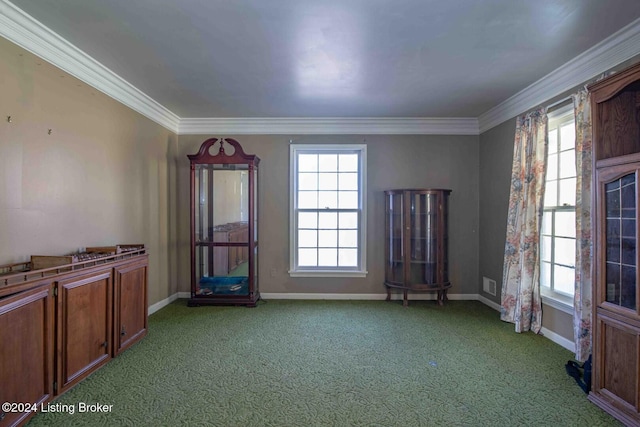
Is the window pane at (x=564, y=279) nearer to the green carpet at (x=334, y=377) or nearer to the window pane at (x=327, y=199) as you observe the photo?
the green carpet at (x=334, y=377)

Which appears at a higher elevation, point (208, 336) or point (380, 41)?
point (380, 41)

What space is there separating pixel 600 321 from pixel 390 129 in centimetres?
330

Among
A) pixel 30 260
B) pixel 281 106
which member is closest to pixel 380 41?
pixel 281 106

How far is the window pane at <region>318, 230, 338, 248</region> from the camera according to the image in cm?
474

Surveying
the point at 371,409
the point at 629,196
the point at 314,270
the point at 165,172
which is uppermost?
the point at 165,172

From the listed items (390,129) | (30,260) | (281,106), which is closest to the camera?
(30,260)

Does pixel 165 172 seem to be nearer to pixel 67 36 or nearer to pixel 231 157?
pixel 231 157

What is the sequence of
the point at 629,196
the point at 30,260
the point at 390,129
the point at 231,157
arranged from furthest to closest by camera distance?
the point at 390,129, the point at 231,157, the point at 30,260, the point at 629,196

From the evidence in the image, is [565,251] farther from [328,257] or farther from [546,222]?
[328,257]

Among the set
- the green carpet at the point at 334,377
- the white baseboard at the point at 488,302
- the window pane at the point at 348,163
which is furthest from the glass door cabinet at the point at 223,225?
the white baseboard at the point at 488,302

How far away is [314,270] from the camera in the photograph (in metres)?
4.68

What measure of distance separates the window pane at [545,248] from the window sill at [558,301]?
37 centimetres

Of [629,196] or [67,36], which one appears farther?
[67,36]

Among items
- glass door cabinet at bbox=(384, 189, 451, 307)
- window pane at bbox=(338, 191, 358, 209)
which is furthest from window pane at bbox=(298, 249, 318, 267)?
glass door cabinet at bbox=(384, 189, 451, 307)
